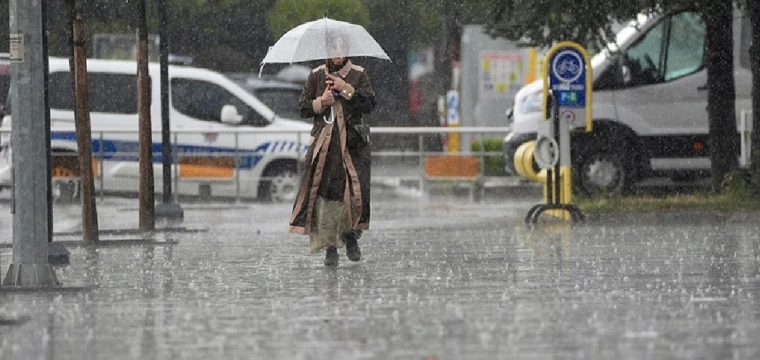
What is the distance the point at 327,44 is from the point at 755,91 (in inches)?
374

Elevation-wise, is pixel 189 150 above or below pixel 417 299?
above

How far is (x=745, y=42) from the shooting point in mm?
25469

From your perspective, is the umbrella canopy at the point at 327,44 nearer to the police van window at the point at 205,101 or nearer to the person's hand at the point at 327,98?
the person's hand at the point at 327,98

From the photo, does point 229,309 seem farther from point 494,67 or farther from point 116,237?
point 494,67

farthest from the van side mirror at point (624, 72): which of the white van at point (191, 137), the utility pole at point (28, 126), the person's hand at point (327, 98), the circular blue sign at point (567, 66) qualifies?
the utility pole at point (28, 126)

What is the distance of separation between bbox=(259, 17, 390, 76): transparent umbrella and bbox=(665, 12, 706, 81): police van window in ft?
38.2

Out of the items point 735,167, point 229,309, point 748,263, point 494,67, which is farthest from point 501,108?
point 229,309

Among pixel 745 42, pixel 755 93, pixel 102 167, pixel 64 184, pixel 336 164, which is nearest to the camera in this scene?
pixel 336 164

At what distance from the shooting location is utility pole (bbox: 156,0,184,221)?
20.5 metres

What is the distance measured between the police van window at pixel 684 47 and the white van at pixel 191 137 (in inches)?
197

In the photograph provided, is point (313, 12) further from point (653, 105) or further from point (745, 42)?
point (745, 42)

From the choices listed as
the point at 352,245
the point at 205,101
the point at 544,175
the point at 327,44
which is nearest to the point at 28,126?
the point at 327,44

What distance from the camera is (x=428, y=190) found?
27891mm

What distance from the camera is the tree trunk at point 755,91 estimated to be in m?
21.8
